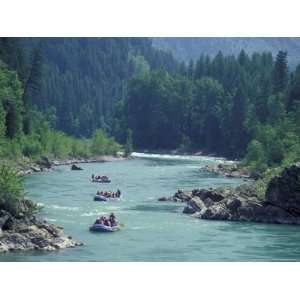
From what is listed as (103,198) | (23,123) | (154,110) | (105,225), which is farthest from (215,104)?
(105,225)

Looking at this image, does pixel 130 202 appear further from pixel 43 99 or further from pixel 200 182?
pixel 43 99

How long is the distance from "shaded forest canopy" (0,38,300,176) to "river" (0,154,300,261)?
46.7 feet

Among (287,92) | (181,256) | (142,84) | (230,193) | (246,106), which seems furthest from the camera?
(142,84)

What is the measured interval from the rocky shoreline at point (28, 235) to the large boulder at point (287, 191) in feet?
46.0

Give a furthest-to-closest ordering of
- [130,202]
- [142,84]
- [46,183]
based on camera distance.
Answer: [142,84]
[46,183]
[130,202]

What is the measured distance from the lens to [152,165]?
293 ft

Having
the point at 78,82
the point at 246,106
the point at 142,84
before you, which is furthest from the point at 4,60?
the point at 78,82

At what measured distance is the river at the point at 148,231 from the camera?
3669 centimetres

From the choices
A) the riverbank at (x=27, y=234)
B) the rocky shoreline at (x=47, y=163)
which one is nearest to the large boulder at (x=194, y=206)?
the riverbank at (x=27, y=234)

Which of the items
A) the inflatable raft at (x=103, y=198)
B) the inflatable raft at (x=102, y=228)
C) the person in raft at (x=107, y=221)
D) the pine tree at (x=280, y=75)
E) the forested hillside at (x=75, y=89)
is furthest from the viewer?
the forested hillside at (x=75, y=89)

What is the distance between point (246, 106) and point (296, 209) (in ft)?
221

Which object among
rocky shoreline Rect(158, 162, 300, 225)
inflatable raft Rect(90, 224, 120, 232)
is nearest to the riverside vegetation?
rocky shoreline Rect(158, 162, 300, 225)

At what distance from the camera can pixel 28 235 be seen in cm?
3741

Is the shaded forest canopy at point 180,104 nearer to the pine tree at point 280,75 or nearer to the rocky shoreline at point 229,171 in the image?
the pine tree at point 280,75
